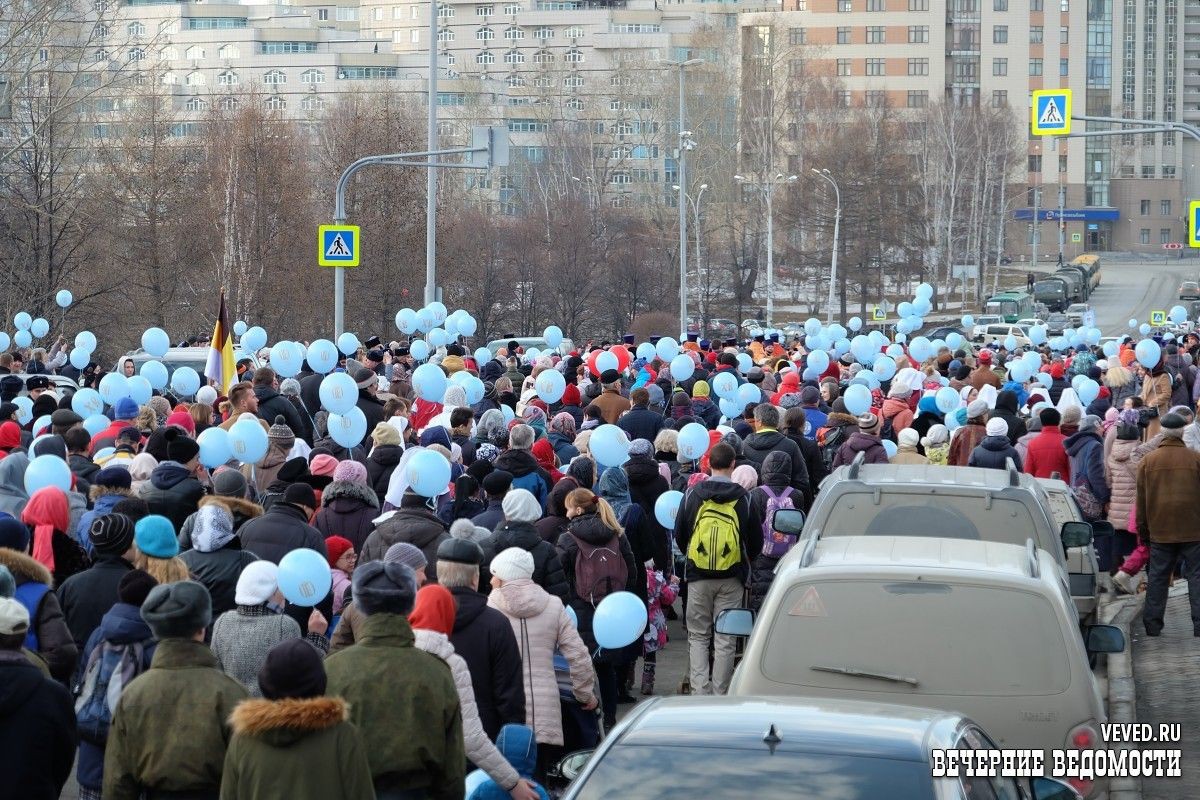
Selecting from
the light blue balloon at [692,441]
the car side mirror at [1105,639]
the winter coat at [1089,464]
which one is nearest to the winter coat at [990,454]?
the winter coat at [1089,464]

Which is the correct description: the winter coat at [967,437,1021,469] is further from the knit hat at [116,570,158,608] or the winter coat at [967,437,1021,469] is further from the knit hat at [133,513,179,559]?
the knit hat at [116,570,158,608]

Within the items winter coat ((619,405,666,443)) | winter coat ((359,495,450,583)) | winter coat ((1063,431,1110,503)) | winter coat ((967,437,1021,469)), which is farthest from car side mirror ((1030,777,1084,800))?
winter coat ((1063,431,1110,503))

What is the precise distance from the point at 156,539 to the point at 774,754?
3.81 m

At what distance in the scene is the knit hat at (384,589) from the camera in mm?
5781

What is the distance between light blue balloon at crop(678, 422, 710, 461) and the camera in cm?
1302

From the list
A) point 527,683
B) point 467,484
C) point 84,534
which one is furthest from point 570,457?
point 527,683

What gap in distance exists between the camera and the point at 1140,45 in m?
135

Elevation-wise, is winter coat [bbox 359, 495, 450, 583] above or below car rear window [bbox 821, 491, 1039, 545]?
below

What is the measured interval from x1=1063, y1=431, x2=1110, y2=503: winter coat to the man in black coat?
937 cm

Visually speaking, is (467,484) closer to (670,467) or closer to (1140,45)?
(670,467)

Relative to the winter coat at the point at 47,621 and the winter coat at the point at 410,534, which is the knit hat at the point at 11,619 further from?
the winter coat at the point at 410,534

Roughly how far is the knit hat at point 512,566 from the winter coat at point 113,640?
4.98ft

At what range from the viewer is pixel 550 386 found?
1664 cm

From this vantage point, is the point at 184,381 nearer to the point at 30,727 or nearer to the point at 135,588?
the point at 135,588
